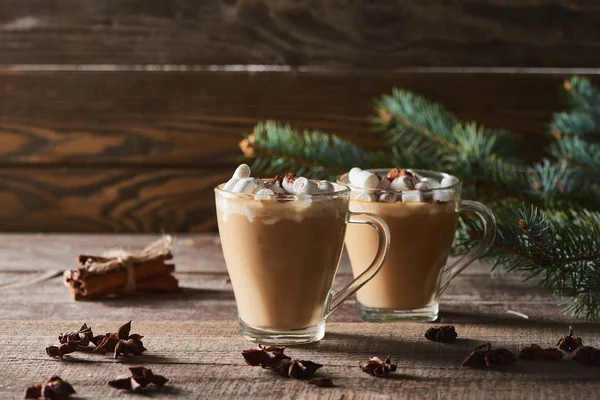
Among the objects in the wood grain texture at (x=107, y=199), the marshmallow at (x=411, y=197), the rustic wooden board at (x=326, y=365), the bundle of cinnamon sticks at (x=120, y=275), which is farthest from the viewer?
the wood grain texture at (x=107, y=199)

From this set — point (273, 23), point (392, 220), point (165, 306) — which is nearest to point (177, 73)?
point (273, 23)

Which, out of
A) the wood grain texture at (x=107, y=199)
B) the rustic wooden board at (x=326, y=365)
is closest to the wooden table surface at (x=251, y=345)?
the rustic wooden board at (x=326, y=365)

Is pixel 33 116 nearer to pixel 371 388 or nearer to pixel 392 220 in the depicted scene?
pixel 392 220

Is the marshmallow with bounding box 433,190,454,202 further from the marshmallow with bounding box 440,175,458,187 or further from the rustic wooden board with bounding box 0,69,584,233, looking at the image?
the rustic wooden board with bounding box 0,69,584,233

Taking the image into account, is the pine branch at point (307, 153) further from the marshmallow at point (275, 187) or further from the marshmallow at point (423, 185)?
the marshmallow at point (275, 187)

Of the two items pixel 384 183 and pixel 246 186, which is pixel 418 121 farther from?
pixel 246 186

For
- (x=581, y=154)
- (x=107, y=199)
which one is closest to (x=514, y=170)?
(x=581, y=154)
